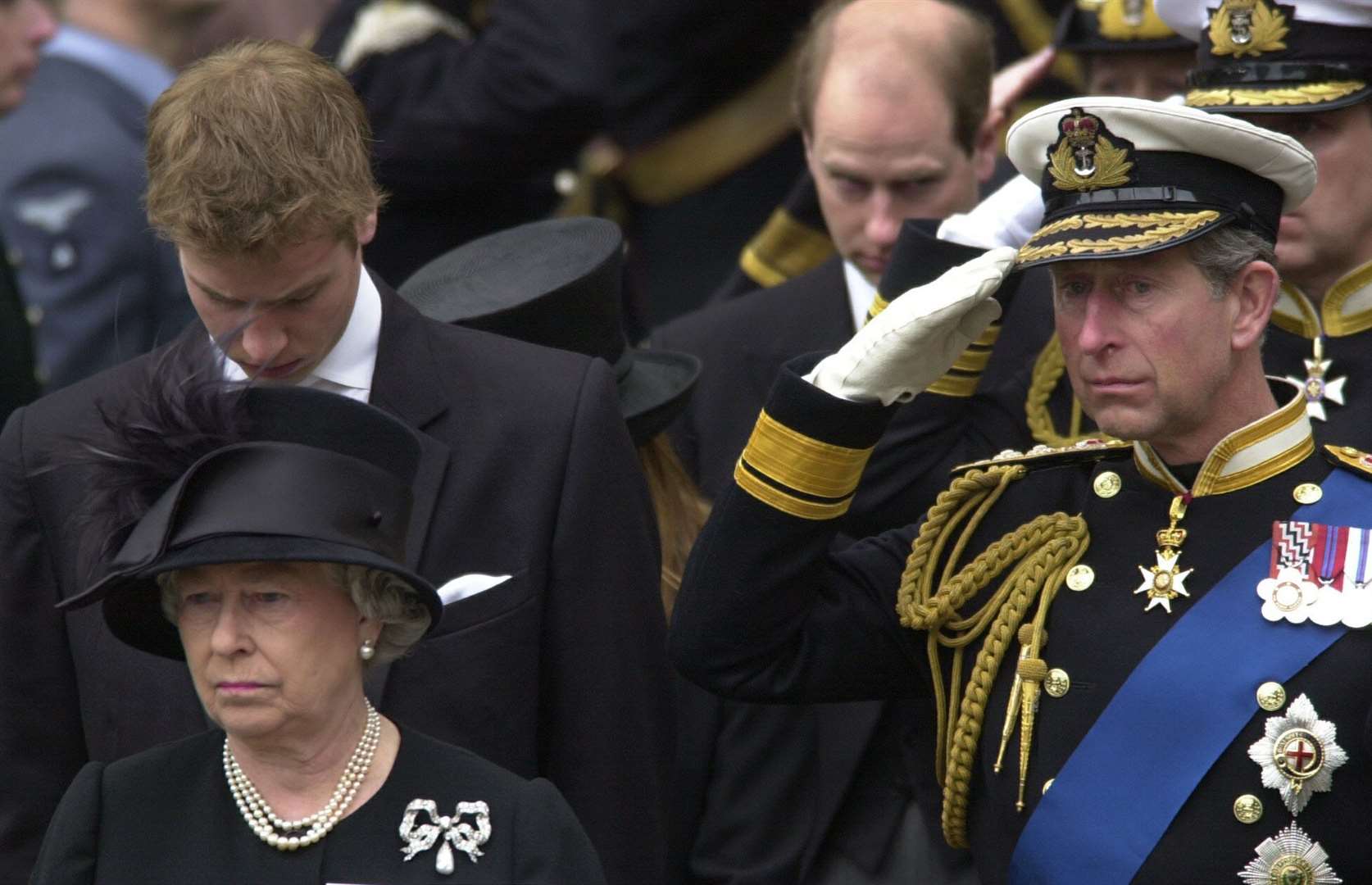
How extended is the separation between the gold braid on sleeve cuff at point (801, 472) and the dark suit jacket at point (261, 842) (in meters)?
0.73

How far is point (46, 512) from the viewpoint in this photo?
3982 mm

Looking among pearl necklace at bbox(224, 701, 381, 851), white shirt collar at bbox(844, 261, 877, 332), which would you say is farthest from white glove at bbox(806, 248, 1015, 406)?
white shirt collar at bbox(844, 261, 877, 332)

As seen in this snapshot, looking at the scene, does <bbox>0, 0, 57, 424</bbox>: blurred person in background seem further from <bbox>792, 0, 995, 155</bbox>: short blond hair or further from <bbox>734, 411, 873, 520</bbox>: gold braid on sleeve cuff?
<bbox>734, 411, 873, 520</bbox>: gold braid on sleeve cuff

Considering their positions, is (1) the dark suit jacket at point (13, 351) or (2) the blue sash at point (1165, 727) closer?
(2) the blue sash at point (1165, 727)

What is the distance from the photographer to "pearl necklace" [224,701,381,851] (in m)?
3.36

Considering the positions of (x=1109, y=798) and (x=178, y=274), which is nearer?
(x=1109, y=798)

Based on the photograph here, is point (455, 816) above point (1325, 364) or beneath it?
beneath

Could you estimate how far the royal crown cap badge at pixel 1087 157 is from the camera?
389cm

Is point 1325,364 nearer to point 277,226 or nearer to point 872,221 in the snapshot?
point 872,221

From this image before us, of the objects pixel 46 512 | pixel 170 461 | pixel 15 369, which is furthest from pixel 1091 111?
pixel 15 369

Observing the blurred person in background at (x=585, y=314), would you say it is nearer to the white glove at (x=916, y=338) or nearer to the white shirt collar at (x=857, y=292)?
the white shirt collar at (x=857, y=292)

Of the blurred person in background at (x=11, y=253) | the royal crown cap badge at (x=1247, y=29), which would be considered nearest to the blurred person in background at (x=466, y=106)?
the blurred person in background at (x=11, y=253)

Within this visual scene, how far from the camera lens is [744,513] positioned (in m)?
4.00

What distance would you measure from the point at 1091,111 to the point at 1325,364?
0.83m
